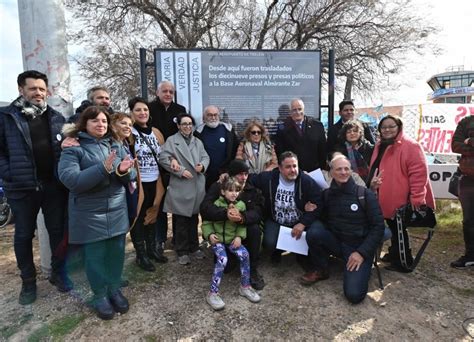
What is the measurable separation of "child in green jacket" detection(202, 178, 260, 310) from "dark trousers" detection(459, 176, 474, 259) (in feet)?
8.44

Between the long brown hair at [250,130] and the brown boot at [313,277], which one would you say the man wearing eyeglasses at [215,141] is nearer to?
the long brown hair at [250,130]

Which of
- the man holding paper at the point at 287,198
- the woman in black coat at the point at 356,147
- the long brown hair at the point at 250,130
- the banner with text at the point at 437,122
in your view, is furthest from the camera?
the banner with text at the point at 437,122

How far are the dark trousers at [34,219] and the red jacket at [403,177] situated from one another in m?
3.22

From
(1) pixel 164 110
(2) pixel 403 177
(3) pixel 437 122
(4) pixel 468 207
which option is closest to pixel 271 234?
(2) pixel 403 177

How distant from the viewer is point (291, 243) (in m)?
3.53

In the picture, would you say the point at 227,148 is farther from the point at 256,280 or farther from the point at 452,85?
the point at 452,85

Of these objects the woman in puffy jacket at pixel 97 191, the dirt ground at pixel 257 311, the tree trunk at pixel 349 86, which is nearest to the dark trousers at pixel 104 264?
the woman in puffy jacket at pixel 97 191

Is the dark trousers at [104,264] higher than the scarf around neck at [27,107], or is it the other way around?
the scarf around neck at [27,107]

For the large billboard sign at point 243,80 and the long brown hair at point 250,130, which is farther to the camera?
the large billboard sign at point 243,80

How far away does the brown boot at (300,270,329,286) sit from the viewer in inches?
134

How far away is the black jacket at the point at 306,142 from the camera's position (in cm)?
415

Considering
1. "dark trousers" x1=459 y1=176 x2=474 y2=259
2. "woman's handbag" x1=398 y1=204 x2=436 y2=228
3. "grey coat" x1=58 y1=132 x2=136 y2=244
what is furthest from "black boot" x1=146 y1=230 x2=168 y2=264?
"dark trousers" x1=459 y1=176 x2=474 y2=259

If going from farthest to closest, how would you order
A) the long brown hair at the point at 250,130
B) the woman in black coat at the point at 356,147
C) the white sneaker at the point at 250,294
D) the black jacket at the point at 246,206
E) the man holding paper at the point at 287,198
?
the long brown hair at the point at 250,130 < the woman in black coat at the point at 356,147 < the man holding paper at the point at 287,198 < the black jacket at the point at 246,206 < the white sneaker at the point at 250,294

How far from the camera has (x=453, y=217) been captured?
589 centimetres
